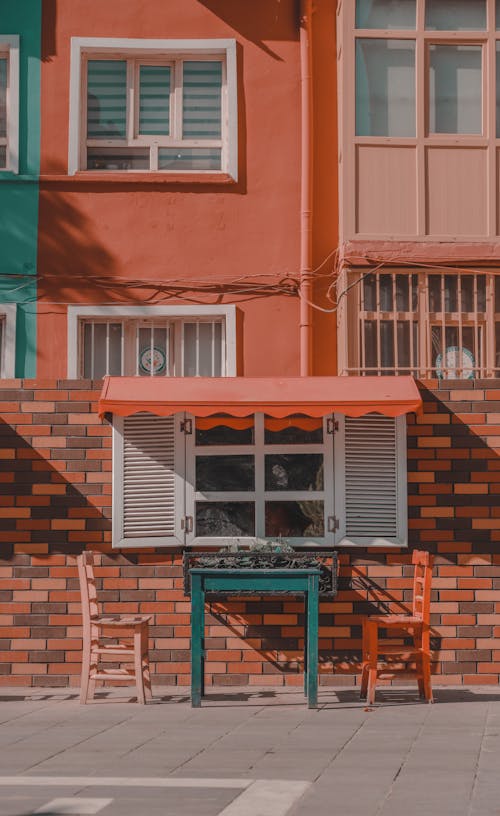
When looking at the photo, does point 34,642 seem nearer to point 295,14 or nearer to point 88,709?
point 88,709

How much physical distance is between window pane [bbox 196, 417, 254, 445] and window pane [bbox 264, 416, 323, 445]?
0.15 m

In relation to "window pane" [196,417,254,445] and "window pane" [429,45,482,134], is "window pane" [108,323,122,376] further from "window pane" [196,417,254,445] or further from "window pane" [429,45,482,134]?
"window pane" [429,45,482,134]

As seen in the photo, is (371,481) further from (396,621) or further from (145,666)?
(145,666)

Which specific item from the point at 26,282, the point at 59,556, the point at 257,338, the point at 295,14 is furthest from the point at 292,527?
the point at 295,14

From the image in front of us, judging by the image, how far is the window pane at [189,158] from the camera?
52.1 ft

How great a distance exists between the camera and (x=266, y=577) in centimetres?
1032

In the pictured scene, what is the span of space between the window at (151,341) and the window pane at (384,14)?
368 centimetres

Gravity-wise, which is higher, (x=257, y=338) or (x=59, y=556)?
(x=257, y=338)

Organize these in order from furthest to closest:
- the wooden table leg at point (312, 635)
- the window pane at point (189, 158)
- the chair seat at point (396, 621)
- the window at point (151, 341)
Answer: the window pane at point (189, 158)
the window at point (151, 341)
the chair seat at point (396, 621)
the wooden table leg at point (312, 635)

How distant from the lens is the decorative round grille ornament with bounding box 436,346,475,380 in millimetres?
15031

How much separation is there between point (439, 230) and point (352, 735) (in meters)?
7.84

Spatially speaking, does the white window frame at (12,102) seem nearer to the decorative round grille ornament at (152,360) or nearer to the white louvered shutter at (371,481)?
the decorative round grille ornament at (152,360)

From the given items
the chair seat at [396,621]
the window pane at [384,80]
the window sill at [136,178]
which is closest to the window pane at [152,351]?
the window sill at [136,178]

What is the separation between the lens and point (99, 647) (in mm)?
10539
